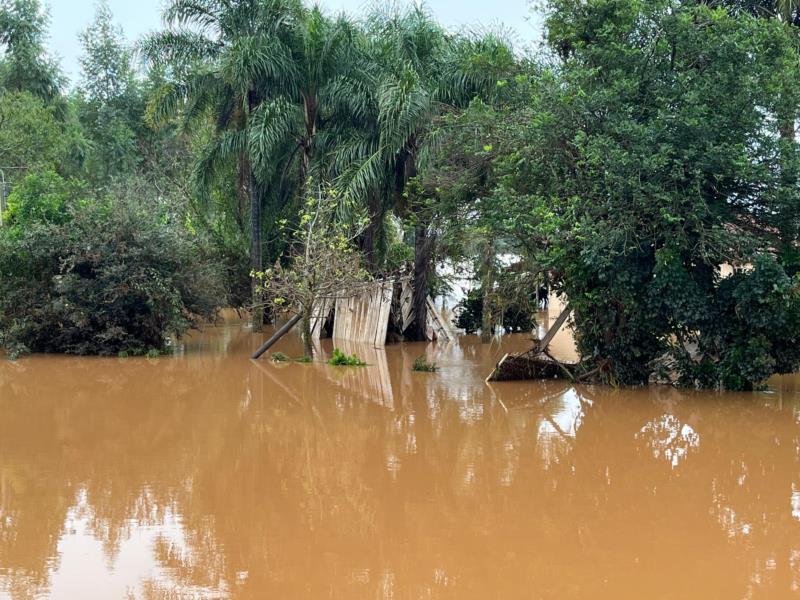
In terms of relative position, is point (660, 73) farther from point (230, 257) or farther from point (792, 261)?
point (230, 257)

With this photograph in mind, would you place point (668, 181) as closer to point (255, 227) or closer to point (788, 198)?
point (788, 198)

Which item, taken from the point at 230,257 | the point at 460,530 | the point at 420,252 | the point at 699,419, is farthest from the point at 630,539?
the point at 230,257

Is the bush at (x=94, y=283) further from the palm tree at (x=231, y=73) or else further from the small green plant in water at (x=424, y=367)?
the small green plant in water at (x=424, y=367)

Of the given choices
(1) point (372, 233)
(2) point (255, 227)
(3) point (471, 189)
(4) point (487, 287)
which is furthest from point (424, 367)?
(2) point (255, 227)

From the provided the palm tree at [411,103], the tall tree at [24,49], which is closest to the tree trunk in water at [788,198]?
the palm tree at [411,103]

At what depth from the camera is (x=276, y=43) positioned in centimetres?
2108

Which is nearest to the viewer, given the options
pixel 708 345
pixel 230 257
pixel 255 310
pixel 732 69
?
pixel 732 69

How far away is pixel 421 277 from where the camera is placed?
2136 centimetres

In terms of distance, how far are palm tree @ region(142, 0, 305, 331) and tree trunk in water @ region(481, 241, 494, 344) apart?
5.61 meters

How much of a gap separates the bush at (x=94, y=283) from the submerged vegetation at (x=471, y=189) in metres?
0.05

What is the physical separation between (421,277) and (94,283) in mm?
7505

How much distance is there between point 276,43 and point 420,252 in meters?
6.02

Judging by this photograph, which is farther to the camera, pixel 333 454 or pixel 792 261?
pixel 792 261

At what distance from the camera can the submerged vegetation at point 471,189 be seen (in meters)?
12.7
